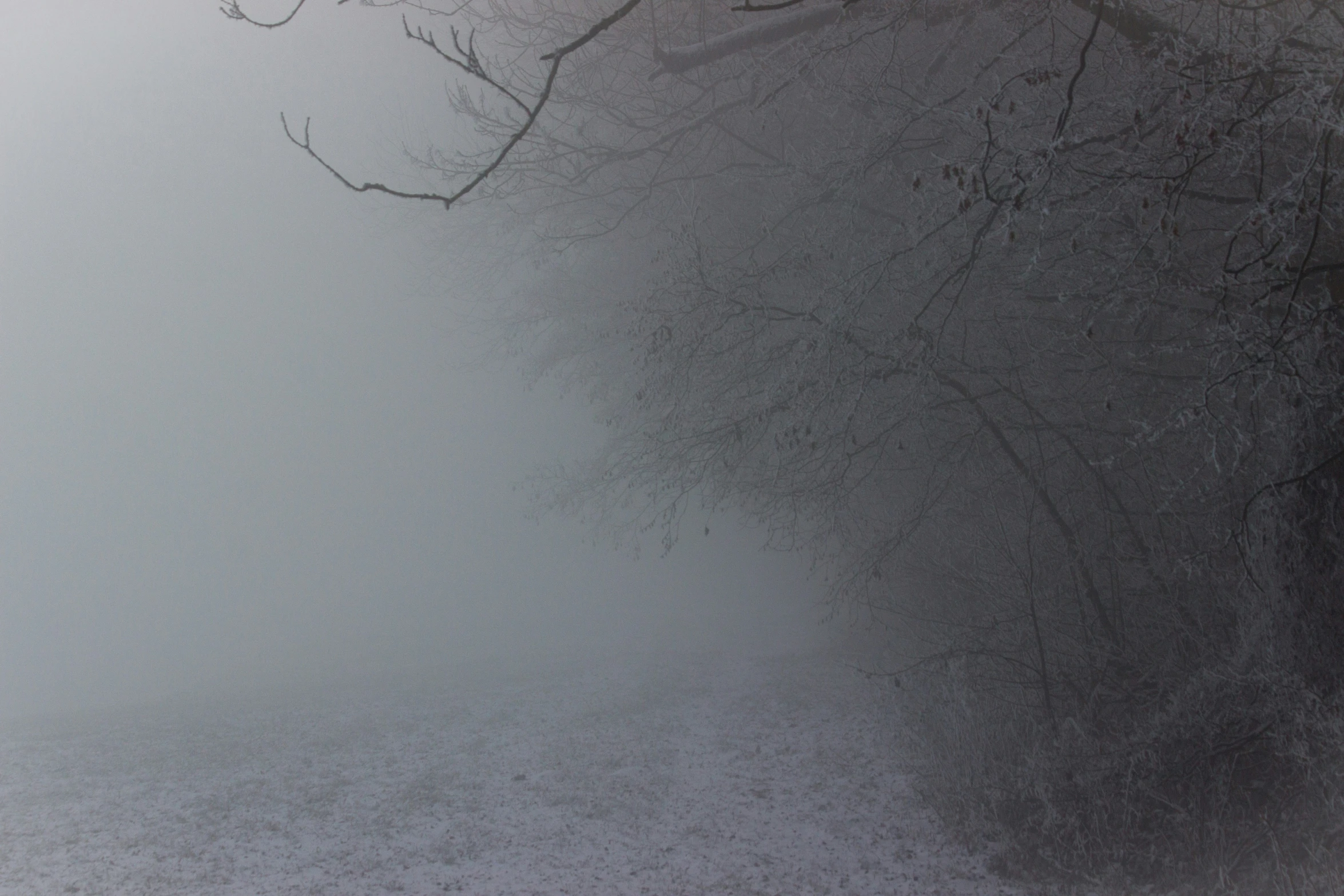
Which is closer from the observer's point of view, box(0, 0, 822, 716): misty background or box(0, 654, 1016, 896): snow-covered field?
box(0, 654, 1016, 896): snow-covered field

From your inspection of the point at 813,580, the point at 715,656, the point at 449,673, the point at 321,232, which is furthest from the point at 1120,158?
the point at 321,232

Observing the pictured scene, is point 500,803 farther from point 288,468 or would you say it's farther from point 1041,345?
point 288,468

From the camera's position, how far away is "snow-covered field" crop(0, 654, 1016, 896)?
15.1 feet

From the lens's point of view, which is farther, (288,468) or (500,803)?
(288,468)

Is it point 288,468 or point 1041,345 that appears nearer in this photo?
point 1041,345

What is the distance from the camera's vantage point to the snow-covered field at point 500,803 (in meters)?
4.62

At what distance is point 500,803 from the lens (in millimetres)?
6117

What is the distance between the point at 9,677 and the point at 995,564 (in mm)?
33478

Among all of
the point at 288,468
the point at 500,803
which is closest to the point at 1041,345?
the point at 500,803

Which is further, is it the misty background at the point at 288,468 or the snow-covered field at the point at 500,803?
the misty background at the point at 288,468

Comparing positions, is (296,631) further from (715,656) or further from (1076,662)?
(1076,662)

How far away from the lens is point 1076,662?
5.27 meters

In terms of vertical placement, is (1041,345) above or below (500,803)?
above

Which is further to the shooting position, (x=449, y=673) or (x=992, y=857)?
(x=449, y=673)
